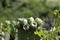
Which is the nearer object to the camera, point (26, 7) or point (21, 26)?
point (21, 26)

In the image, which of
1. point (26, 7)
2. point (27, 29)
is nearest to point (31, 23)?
point (27, 29)

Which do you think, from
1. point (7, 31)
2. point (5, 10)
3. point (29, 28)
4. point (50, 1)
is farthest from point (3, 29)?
point (50, 1)

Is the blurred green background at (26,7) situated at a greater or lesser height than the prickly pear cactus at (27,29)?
lesser

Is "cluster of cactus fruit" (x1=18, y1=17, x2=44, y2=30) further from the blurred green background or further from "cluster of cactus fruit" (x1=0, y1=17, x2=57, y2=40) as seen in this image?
the blurred green background

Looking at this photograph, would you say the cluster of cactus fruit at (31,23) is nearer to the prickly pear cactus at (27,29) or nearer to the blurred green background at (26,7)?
the prickly pear cactus at (27,29)

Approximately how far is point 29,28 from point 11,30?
0.13 metres

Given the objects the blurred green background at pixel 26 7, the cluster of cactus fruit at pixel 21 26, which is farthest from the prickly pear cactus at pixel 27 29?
the blurred green background at pixel 26 7

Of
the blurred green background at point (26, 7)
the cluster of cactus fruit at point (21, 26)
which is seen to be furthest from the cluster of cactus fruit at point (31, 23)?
the blurred green background at point (26, 7)

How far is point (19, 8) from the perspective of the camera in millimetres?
7961

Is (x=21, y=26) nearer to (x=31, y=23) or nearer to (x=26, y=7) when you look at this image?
(x=31, y=23)

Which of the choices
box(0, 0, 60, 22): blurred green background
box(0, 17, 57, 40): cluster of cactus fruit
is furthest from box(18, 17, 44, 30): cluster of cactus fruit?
box(0, 0, 60, 22): blurred green background

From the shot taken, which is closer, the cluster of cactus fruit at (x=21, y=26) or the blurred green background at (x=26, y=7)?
the cluster of cactus fruit at (x=21, y=26)

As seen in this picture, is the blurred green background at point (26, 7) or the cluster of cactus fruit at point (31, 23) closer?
the cluster of cactus fruit at point (31, 23)

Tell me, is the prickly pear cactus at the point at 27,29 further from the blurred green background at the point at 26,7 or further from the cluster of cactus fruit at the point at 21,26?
the blurred green background at the point at 26,7
